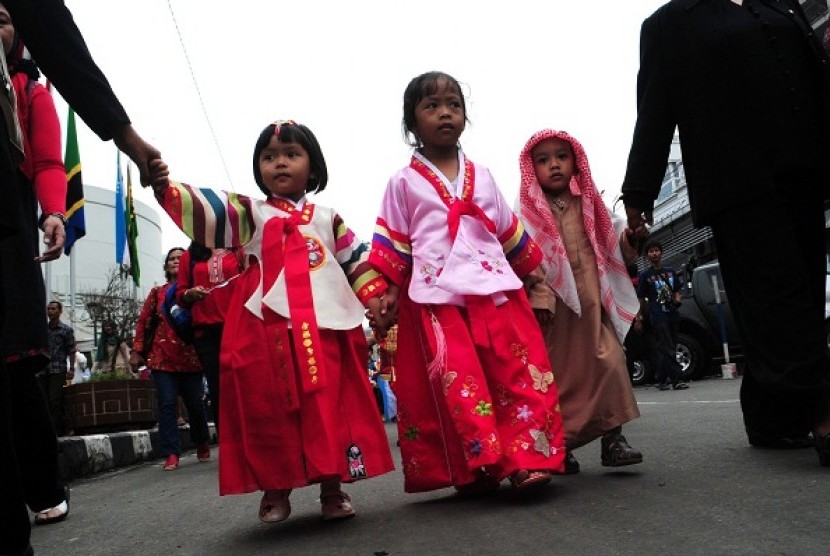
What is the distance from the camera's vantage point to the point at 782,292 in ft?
9.78

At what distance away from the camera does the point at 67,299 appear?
43.4 m

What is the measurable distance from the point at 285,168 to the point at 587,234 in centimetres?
131

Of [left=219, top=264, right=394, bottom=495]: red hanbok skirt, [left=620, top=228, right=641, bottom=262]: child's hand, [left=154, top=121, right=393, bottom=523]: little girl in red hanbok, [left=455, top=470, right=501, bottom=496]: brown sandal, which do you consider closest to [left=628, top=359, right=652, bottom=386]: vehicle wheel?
[left=620, top=228, right=641, bottom=262]: child's hand

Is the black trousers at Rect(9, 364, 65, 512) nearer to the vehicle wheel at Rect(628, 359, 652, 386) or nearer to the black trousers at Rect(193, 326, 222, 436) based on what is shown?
the black trousers at Rect(193, 326, 222, 436)

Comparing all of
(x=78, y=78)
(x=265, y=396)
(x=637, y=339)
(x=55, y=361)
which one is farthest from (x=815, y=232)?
(x=637, y=339)

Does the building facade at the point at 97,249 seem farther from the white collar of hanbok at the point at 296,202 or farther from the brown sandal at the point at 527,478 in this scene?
the brown sandal at the point at 527,478

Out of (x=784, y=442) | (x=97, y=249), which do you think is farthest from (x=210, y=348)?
(x=97, y=249)

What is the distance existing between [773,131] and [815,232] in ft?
1.35

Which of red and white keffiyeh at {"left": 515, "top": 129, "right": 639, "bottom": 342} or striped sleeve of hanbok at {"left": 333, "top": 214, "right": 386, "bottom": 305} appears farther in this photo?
red and white keffiyeh at {"left": 515, "top": 129, "right": 639, "bottom": 342}

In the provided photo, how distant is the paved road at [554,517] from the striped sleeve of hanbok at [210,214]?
101cm

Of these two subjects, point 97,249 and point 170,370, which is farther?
point 97,249

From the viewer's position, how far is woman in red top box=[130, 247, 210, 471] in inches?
249

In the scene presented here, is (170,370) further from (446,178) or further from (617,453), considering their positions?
(617,453)

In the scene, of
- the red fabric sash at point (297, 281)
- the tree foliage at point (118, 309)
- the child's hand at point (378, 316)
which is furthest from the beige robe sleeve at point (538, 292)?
the tree foliage at point (118, 309)
